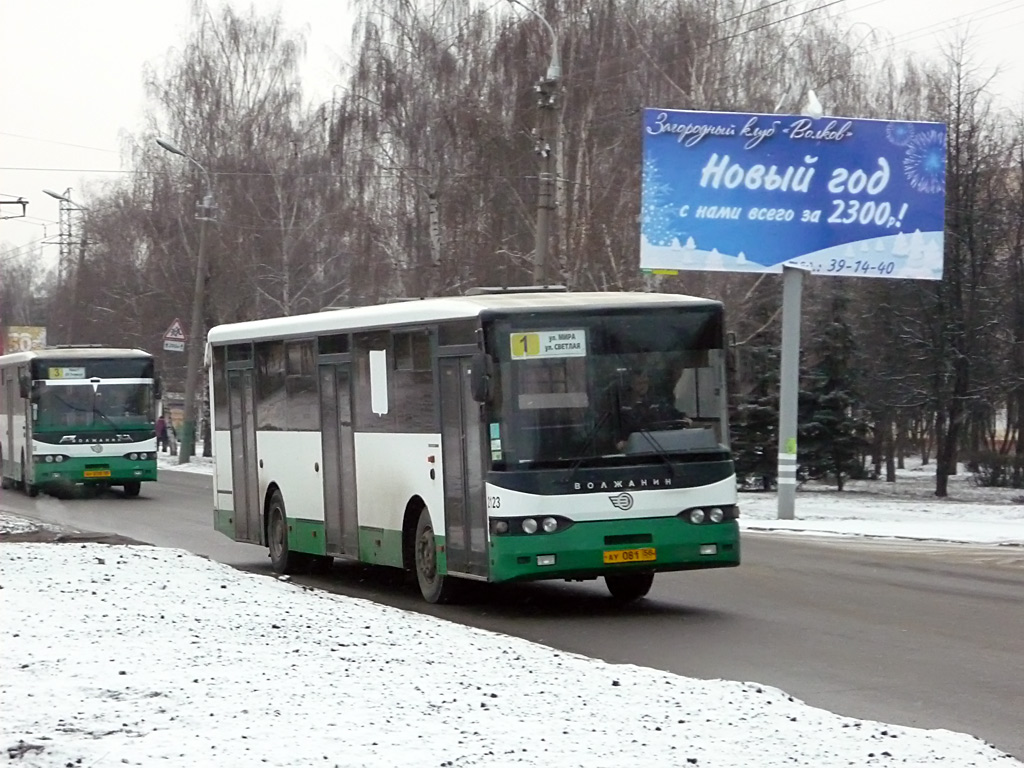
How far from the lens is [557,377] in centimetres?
1399

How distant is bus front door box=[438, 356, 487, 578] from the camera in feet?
46.5

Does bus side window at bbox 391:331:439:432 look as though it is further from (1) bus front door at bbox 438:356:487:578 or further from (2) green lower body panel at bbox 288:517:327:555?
(2) green lower body panel at bbox 288:517:327:555

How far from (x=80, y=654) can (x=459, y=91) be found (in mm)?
37231

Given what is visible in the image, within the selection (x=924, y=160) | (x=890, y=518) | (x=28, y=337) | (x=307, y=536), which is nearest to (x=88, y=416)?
(x=890, y=518)

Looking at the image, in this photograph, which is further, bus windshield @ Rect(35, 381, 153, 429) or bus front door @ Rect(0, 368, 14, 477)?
bus front door @ Rect(0, 368, 14, 477)

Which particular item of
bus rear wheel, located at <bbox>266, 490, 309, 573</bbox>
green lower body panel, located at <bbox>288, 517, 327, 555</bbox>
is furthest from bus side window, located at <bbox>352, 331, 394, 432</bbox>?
bus rear wheel, located at <bbox>266, 490, 309, 573</bbox>

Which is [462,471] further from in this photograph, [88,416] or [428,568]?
[88,416]

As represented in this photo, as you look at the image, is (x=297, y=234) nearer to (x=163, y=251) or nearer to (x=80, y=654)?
(x=163, y=251)

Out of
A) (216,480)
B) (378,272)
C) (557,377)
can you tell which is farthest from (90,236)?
(557,377)

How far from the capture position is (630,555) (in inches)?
551

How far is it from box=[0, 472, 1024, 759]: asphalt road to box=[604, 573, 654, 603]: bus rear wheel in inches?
7.1

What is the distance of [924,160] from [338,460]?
559 inches

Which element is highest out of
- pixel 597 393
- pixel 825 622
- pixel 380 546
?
pixel 597 393

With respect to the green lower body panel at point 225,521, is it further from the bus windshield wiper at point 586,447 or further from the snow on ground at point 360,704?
the snow on ground at point 360,704
